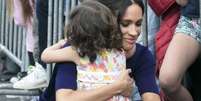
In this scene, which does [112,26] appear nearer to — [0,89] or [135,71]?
[135,71]

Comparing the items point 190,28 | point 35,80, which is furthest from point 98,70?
point 35,80

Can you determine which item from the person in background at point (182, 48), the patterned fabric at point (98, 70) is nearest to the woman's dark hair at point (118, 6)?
the patterned fabric at point (98, 70)

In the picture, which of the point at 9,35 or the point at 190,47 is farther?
the point at 9,35

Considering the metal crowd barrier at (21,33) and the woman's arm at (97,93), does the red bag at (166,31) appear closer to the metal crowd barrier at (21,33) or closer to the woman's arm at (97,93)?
the metal crowd barrier at (21,33)

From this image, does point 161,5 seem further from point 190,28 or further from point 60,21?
point 60,21

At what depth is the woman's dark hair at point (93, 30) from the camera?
304 centimetres

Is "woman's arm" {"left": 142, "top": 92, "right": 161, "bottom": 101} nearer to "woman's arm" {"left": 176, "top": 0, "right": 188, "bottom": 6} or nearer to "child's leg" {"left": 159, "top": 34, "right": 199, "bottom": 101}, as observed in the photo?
"child's leg" {"left": 159, "top": 34, "right": 199, "bottom": 101}

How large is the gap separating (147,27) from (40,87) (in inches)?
36.7

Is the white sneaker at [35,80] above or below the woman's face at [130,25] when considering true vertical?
below

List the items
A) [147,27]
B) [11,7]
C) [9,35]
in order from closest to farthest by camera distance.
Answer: [147,27] → [11,7] → [9,35]

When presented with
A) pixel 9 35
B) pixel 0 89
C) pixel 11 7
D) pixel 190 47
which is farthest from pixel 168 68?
pixel 9 35

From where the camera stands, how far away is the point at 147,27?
4168 millimetres

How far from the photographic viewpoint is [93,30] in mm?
3039

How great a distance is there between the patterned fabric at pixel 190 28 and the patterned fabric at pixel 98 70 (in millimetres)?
884
